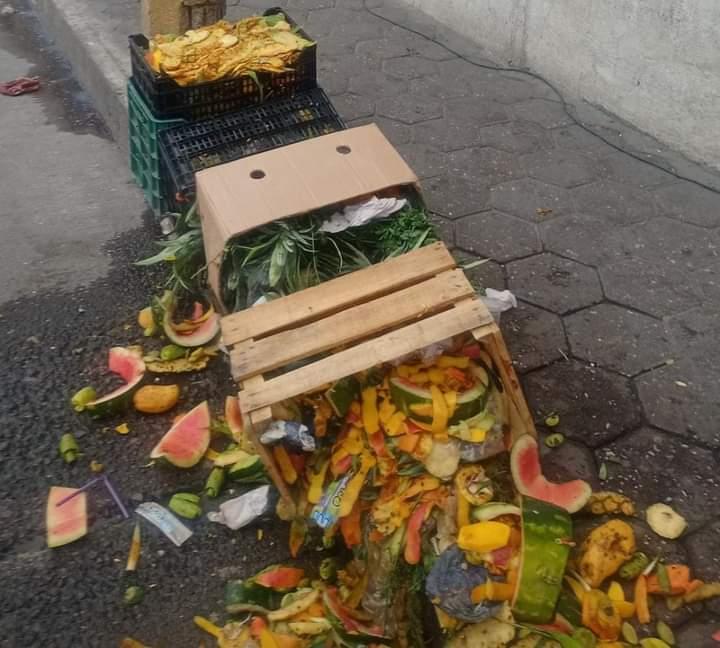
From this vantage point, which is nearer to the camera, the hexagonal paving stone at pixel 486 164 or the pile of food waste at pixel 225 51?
the pile of food waste at pixel 225 51

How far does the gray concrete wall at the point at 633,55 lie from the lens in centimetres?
446

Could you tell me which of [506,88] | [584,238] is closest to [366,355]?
[584,238]

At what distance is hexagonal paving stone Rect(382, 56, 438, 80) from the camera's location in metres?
5.67

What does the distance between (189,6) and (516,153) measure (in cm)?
199

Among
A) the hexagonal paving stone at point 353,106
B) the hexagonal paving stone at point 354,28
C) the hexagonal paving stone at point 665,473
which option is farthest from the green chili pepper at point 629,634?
the hexagonal paving stone at point 354,28

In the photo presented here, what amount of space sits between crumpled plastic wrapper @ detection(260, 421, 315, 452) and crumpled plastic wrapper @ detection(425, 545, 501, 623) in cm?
52

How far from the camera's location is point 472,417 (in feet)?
8.30

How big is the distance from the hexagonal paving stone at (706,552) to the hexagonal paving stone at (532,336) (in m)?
0.91

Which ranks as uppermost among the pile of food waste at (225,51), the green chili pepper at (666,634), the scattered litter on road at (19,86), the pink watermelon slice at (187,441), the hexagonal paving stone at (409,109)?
the pile of food waste at (225,51)

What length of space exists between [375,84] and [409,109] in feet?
1.40

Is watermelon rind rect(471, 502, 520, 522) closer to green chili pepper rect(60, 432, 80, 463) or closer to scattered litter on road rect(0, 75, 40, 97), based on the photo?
green chili pepper rect(60, 432, 80, 463)

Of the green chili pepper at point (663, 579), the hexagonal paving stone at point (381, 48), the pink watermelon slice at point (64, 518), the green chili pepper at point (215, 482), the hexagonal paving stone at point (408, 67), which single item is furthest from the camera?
the hexagonal paving stone at point (381, 48)

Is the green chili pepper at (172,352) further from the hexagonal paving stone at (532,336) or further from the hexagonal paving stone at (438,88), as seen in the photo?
the hexagonal paving stone at (438,88)

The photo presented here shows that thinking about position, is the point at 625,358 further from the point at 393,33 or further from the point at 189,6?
the point at 393,33
